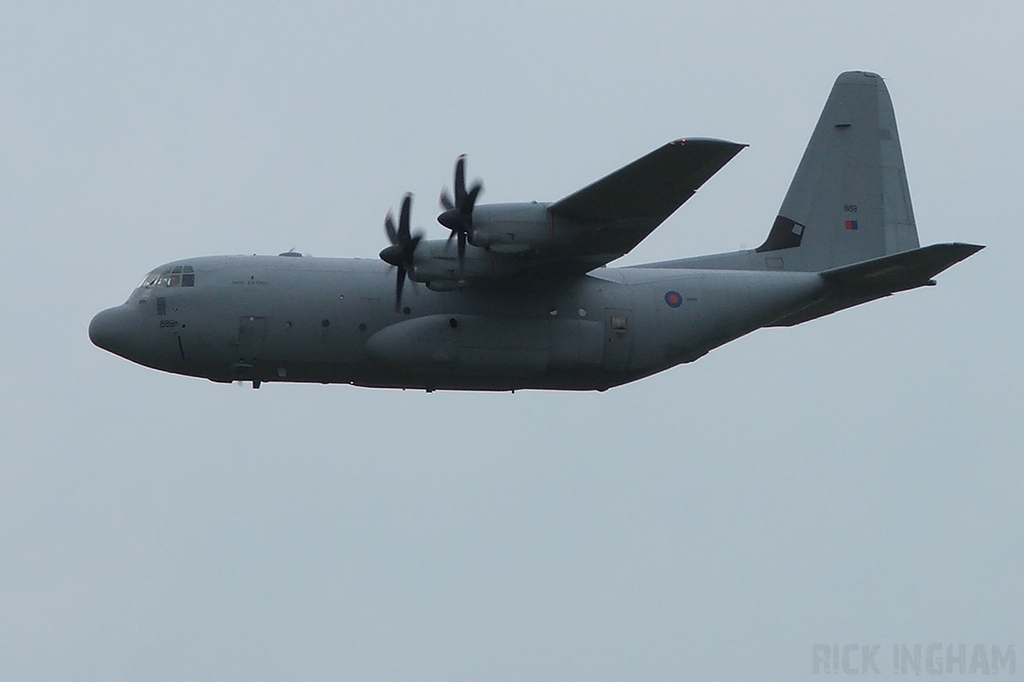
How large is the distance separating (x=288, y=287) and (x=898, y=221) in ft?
44.0

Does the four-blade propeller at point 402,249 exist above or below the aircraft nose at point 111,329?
above

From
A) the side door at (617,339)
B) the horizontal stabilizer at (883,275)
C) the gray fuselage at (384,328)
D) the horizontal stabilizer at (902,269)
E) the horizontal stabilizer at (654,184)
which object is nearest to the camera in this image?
the horizontal stabilizer at (654,184)

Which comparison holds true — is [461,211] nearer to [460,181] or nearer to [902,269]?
[460,181]

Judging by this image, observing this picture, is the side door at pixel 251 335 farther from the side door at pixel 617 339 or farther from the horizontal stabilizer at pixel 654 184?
the side door at pixel 617 339

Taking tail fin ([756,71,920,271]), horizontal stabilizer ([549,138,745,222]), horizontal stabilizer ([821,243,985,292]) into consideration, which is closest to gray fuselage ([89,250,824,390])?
horizontal stabilizer ([549,138,745,222])

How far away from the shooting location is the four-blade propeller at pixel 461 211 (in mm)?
26938

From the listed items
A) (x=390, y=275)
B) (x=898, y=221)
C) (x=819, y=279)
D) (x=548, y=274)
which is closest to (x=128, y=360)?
(x=390, y=275)

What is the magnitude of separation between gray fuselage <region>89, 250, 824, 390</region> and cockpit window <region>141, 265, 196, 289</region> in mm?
34

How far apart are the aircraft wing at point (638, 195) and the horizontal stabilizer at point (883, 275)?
442cm

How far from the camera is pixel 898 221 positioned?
3195 cm

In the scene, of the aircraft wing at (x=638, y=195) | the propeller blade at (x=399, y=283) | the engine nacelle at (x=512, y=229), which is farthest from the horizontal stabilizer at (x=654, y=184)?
the propeller blade at (x=399, y=283)

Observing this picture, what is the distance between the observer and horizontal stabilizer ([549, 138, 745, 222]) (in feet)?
82.0

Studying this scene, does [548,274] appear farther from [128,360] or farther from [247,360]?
[128,360]

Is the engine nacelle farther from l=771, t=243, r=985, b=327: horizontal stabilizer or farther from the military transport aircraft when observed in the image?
l=771, t=243, r=985, b=327: horizontal stabilizer
